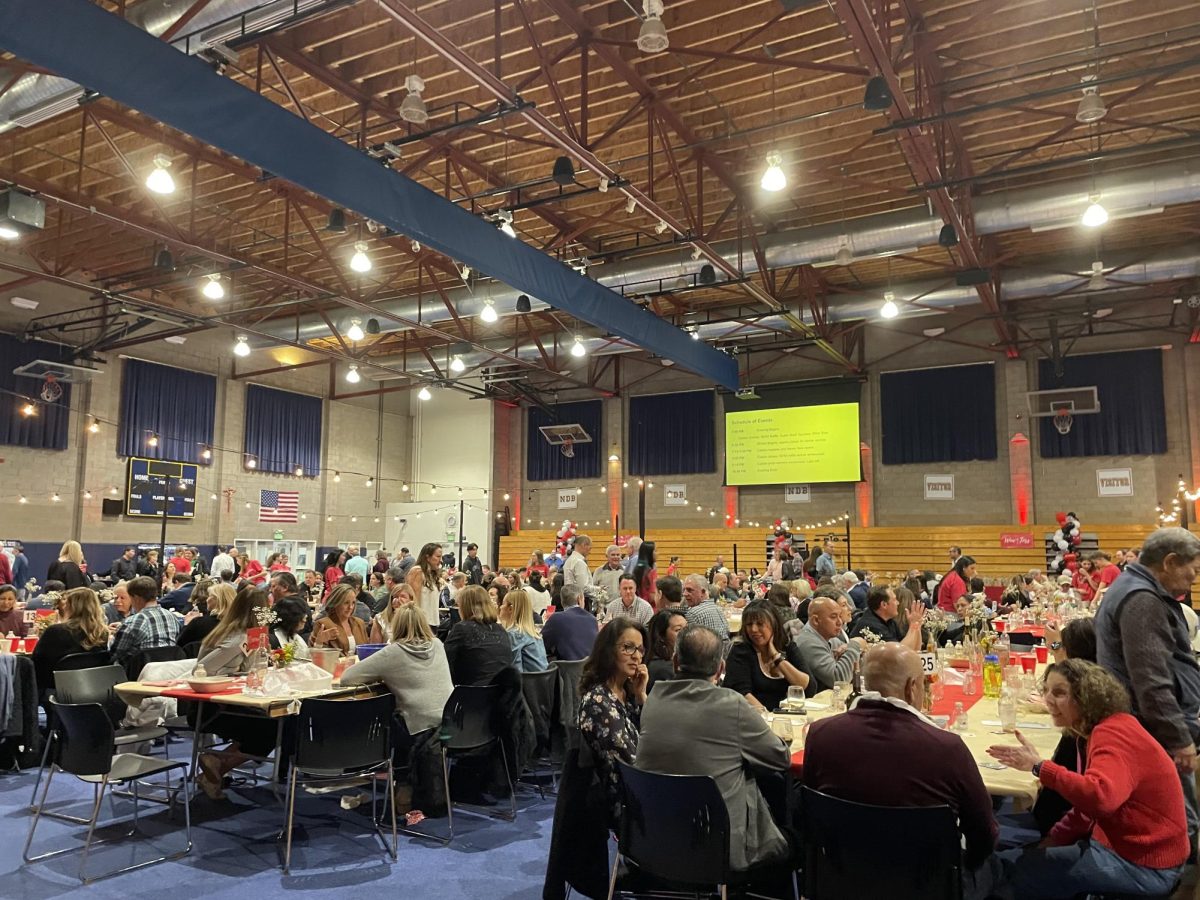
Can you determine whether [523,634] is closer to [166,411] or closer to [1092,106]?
[1092,106]

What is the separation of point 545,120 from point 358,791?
5063 mm

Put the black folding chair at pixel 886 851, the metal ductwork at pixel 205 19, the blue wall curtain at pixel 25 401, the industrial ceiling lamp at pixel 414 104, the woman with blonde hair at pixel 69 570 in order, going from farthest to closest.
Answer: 1. the blue wall curtain at pixel 25 401
2. the woman with blonde hair at pixel 69 570
3. the industrial ceiling lamp at pixel 414 104
4. the metal ductwork at pixel 205 19
5. the black folding chair at pixel 886 851

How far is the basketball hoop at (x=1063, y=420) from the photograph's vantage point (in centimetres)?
1530

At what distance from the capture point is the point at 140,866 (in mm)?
3945

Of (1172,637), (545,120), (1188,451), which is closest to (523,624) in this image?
(1172,637)

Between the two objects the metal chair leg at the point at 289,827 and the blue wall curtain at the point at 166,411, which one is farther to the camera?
the blue wall curtain at the point at 166,411

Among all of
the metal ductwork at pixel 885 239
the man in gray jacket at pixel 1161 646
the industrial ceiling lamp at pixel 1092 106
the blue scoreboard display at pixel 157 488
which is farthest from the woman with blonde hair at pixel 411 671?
the blue scoreboard display at pixel 157 488

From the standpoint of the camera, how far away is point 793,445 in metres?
17.9

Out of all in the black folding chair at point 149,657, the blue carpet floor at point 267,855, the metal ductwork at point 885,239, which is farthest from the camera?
the metal ductwork at point 885,239

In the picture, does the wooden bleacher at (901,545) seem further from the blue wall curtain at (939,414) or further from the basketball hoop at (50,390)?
the basketball hoop at (50,390)

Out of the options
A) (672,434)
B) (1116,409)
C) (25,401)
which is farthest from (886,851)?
(672,434)

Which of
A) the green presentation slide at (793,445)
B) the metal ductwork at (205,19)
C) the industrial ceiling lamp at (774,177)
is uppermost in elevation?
the metal ductwork at (205,19)

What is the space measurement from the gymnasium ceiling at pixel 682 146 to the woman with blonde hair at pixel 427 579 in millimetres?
3520

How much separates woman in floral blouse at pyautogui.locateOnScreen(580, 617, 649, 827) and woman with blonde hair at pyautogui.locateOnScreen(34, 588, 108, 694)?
389 cm
